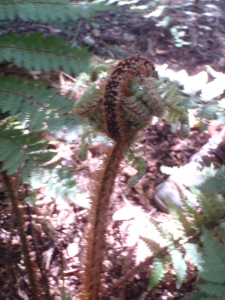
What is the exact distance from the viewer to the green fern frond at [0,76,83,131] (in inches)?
47.3

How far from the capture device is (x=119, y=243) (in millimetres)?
1742

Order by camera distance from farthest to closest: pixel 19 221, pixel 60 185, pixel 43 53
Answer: pixel 43 53 < pixel 19 221 < pixel 60 185

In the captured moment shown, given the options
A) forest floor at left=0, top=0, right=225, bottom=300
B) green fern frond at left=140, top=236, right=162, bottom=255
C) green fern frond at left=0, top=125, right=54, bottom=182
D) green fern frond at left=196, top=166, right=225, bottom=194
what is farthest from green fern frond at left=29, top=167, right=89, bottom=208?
green fern frond at left=196, top=166, right=225, bottom=194

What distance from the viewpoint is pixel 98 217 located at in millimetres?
1080

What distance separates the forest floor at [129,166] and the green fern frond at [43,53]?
0.41m

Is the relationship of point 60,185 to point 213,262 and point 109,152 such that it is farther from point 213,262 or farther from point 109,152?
point 213,262

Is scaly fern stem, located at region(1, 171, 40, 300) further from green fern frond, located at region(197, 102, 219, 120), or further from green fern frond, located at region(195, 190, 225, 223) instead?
green fern frond, located at region(197, 102, 219, 120)

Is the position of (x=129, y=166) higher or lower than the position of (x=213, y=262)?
lower

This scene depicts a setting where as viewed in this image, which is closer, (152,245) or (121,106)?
(121,106)

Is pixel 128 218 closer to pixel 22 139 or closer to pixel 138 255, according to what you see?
pixel 138 255

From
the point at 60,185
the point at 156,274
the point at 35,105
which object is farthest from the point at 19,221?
the point at 156,274

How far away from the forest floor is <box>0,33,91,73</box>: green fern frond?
0.41 metres

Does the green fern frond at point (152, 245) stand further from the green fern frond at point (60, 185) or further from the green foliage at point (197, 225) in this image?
the green fern frond at point (60, 185)

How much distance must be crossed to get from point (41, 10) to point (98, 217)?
957mm
